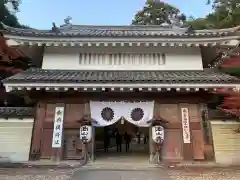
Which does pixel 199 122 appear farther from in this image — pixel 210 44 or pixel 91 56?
pixel 91 56

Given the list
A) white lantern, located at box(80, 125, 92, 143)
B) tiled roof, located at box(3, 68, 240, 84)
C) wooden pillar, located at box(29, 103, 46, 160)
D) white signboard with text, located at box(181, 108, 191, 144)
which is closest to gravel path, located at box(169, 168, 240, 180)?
white signboard with text, located at box(181, 108, 191, 144)

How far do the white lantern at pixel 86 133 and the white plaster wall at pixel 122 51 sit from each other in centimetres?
324

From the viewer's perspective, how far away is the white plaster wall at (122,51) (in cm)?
1190

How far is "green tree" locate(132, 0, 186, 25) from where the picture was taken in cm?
4091

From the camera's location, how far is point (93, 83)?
9.62 metres

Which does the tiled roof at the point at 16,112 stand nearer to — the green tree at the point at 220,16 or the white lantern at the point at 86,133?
the white lantern at the point at 86,133

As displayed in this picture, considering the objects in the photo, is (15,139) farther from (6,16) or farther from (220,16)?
(220,16)

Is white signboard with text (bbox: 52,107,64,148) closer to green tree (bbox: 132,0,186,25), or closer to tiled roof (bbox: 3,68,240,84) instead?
tiled roof (bbox: 3,68,240,84)

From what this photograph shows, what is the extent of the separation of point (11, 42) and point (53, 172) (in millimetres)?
7079

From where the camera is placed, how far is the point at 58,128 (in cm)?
1038

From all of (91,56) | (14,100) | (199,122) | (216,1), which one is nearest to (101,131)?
(14,100)

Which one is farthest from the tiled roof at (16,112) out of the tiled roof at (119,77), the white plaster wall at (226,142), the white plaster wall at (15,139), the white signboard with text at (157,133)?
the white plaster wall at (226,142)

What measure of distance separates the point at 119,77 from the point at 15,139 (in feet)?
18.2

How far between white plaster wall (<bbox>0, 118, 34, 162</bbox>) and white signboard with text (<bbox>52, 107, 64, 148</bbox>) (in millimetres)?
1195
